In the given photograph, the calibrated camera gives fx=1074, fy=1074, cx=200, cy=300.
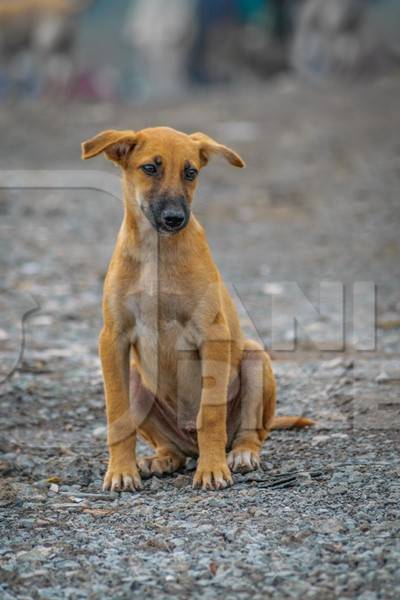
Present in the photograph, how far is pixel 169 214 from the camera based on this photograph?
5223mm

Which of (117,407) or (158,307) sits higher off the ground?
(158,307)

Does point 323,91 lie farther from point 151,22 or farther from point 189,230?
point 189,230

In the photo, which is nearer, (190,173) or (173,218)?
(173,218)

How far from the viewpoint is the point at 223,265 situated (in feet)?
35.6

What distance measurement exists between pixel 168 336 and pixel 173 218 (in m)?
0.58

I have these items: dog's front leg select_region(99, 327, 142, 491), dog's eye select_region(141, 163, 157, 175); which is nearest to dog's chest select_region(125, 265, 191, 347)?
dog's front leg select_region(99, 327, 142, 491)

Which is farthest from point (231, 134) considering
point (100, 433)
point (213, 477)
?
point (213, 477)

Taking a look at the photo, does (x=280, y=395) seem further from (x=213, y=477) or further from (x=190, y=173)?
(x=190, y=173)

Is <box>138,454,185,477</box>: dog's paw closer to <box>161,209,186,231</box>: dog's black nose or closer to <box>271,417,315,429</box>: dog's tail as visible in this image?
<box>271,417,315,429</box>: dog's tail

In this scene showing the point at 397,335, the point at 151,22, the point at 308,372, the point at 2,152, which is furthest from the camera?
the point at 151,22

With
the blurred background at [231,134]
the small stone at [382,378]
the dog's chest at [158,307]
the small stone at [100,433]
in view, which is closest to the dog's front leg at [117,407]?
the dog's chest at [158,307]

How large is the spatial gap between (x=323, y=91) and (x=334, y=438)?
48.1 feet

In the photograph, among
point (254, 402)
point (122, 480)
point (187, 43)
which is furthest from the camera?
point (187, 43)

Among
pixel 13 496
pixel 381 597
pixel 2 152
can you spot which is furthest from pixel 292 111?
pixel 381 597
